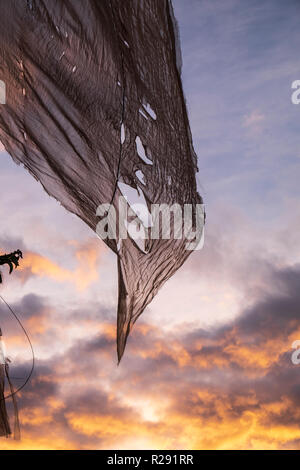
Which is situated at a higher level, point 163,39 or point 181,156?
point 163,39

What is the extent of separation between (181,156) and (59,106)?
512 millimetres

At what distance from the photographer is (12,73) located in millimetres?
1543

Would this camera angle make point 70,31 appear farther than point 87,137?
No

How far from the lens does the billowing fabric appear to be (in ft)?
4.49

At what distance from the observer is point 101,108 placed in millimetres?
1550

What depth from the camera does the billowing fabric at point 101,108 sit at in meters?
1.37
